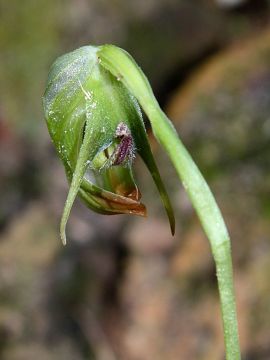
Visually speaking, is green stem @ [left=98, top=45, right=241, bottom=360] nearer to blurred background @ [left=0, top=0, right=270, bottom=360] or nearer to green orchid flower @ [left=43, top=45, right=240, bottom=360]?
green orchid flower @ [left=43, top=45, right=240, bottom=360]

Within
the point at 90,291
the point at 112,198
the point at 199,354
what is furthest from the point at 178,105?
the point at 112,198

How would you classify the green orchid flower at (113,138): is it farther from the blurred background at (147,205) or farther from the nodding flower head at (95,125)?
the blurred background at (147,205)

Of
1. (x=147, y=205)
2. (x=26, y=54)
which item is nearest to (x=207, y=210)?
(x=147, y=205)

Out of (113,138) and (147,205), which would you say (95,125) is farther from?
(147,205)

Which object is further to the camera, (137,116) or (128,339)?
(128,339)

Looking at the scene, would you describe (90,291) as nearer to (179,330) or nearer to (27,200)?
(179,330)

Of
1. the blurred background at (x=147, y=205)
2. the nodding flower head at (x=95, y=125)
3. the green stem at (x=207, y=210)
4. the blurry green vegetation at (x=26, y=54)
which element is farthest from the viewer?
the blurry green vegetation at (x=26, y=54)

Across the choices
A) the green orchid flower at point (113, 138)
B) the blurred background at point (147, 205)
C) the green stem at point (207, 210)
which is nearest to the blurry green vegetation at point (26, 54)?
the blurred background at point (147, 205)
